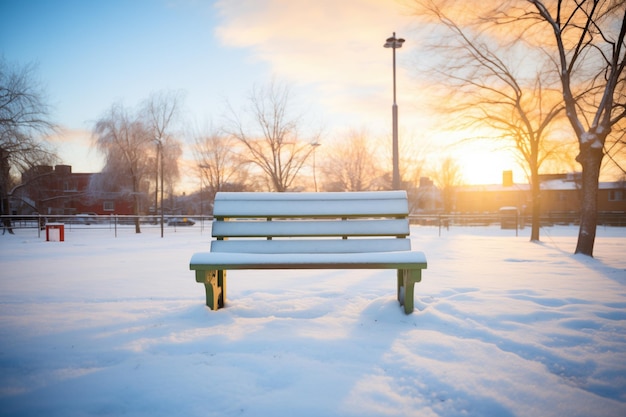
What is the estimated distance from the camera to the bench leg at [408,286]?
9.53 feet

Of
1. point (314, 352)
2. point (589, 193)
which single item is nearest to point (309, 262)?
point (314, 352)

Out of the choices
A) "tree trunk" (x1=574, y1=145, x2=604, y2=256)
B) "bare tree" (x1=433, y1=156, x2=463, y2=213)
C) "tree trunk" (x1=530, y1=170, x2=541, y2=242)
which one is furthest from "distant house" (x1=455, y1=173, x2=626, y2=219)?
"tree trunk" (x1=574, y1=145, x2=604, y2=256)

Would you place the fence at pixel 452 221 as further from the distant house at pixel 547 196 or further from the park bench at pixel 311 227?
the park bench at pixel 311 227

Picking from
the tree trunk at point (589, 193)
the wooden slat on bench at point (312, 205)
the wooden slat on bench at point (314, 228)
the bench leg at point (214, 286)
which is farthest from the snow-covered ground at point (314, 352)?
the tree trunk at point (589, 193)

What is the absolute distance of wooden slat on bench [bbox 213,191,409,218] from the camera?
338 cm

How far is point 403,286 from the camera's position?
10.9 feet

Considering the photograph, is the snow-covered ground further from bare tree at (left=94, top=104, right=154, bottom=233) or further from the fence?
bare tree at (left=94, top=104, right=154, bottom=233)

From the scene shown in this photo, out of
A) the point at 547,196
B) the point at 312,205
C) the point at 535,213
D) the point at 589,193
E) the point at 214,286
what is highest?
the point at 547,196

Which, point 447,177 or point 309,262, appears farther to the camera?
point 447,177

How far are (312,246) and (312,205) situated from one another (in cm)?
44

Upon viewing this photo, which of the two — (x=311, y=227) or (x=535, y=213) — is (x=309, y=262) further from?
(x=535, y=213)

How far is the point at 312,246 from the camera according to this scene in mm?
3395

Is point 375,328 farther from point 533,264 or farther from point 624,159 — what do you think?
point 624,159

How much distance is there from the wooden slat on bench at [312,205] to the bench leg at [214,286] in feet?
2.03
